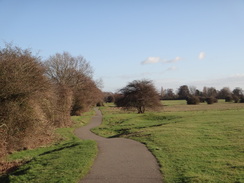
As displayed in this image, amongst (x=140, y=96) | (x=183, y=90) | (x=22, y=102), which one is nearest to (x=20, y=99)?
(x=22, y=102)

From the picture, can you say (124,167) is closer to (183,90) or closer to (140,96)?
(140,96)

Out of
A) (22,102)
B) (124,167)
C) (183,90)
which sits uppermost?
(183,90)

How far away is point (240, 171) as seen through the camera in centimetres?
729

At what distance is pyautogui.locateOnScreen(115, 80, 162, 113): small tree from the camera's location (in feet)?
135

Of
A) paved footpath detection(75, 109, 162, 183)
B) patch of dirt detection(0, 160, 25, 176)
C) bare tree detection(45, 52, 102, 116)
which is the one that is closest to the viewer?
paved footpath detection(75, 109, 162, 183)

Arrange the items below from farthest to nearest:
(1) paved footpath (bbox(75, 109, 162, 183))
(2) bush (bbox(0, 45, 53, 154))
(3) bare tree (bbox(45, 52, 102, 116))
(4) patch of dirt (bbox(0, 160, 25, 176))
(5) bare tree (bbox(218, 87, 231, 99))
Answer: (5) bare tree (bbox(218, 87, 231, 99))
(3) bare tree (bbox(45, 52, 102, 116))
(2) bush (bbox(0, 45, 53, 154))
(4) patch of dirt (bbox(0, 160, 25, 176))
(1) paved footpath (bbox(75, 109, 162, 183))

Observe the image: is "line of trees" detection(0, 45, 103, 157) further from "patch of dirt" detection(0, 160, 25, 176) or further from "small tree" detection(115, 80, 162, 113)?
"small tree" detection(115, 80, 162, 113)

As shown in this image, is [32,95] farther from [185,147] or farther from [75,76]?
[75,76]

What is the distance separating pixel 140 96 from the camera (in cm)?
4128

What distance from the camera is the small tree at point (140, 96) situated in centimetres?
4125

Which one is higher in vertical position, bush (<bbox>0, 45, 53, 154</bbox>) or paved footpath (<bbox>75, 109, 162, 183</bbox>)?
bush (<bbox>0, 45, 53, 154</bbox>)

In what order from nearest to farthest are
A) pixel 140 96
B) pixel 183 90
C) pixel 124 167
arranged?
pixel 124 167 < pixel 140 96 < pixel 183 90

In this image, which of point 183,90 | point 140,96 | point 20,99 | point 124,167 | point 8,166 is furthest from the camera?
point 183,90

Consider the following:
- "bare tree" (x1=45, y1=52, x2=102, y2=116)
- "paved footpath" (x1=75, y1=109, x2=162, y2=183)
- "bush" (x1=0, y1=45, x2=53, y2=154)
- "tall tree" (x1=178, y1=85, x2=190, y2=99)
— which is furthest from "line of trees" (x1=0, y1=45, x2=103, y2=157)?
"tall tree" (x1=178, y1=85, x2=190, y2=99)
